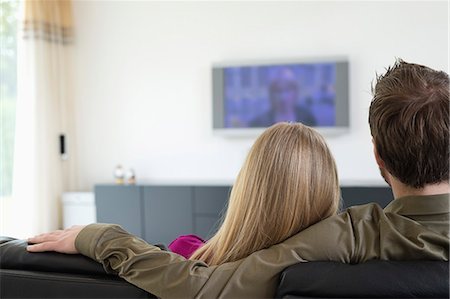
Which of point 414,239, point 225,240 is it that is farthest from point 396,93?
point 225,240

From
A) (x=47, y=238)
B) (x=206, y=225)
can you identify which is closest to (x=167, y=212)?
(x=206, y=225)

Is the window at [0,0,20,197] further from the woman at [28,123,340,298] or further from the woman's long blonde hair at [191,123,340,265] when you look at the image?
the woman's long blonde hair at [191,123,340,265]

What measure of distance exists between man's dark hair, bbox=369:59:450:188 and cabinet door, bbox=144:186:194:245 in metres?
3.35

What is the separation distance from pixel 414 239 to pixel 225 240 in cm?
43

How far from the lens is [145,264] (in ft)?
3.86

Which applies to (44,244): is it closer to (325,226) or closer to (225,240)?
(225,240)

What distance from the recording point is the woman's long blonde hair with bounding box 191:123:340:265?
124 centimetres

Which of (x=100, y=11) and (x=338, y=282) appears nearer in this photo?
(x=338, y=282)

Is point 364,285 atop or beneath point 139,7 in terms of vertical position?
beneath

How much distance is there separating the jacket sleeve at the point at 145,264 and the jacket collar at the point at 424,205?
0.44 meters

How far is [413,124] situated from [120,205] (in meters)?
3.85

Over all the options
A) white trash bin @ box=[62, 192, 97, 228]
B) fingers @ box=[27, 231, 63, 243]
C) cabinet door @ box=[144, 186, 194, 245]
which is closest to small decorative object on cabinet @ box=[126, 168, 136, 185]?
cabinet door @ box=[144, 186, 194, 245]

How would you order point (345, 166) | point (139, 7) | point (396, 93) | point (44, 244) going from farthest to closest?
point (139, 7), point (345, 166), point (44, 244), point (396, 93)

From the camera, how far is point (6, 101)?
15.5 ft
